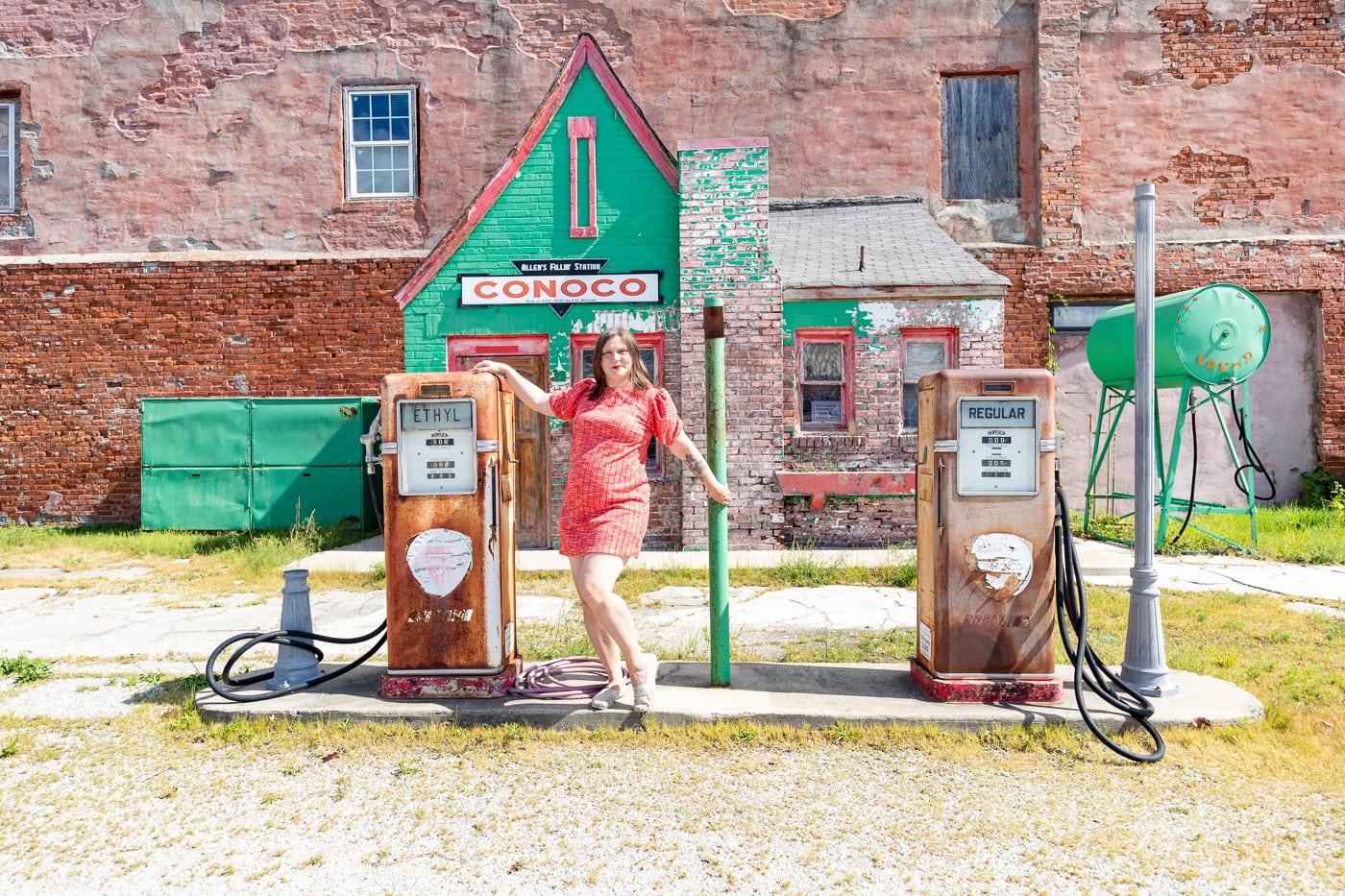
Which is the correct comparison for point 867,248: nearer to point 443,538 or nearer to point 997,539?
point 997,539

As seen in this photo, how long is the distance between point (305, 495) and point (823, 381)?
7386 mm

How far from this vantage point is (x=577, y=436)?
423 cm

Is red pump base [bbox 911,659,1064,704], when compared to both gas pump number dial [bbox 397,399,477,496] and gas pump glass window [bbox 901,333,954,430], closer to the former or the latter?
gas pump number dial [bbox 397,399,477,496]

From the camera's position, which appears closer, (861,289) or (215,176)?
(861,289)

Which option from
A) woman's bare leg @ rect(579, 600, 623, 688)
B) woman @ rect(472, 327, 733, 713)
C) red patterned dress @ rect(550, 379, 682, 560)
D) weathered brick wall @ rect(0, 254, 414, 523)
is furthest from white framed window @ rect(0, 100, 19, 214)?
woman's bare leg @ rect(579, 600, 623, 688)

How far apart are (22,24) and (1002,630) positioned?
57.2ft

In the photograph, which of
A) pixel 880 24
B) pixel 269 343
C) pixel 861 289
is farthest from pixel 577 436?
pixel 880 24

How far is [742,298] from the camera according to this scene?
985 cm

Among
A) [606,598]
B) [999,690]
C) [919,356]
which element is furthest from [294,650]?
[919,356]

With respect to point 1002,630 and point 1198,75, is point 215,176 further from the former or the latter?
point 1198,75

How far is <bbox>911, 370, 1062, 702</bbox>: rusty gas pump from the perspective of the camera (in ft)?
14.0

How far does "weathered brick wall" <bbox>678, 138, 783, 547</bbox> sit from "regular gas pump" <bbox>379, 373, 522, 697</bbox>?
5630 mm

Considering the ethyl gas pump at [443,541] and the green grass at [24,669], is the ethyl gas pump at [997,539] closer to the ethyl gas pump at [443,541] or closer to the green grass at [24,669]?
the ethyl gas pump at [443,541]

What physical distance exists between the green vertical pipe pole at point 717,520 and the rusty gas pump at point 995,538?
1121 millimetres
